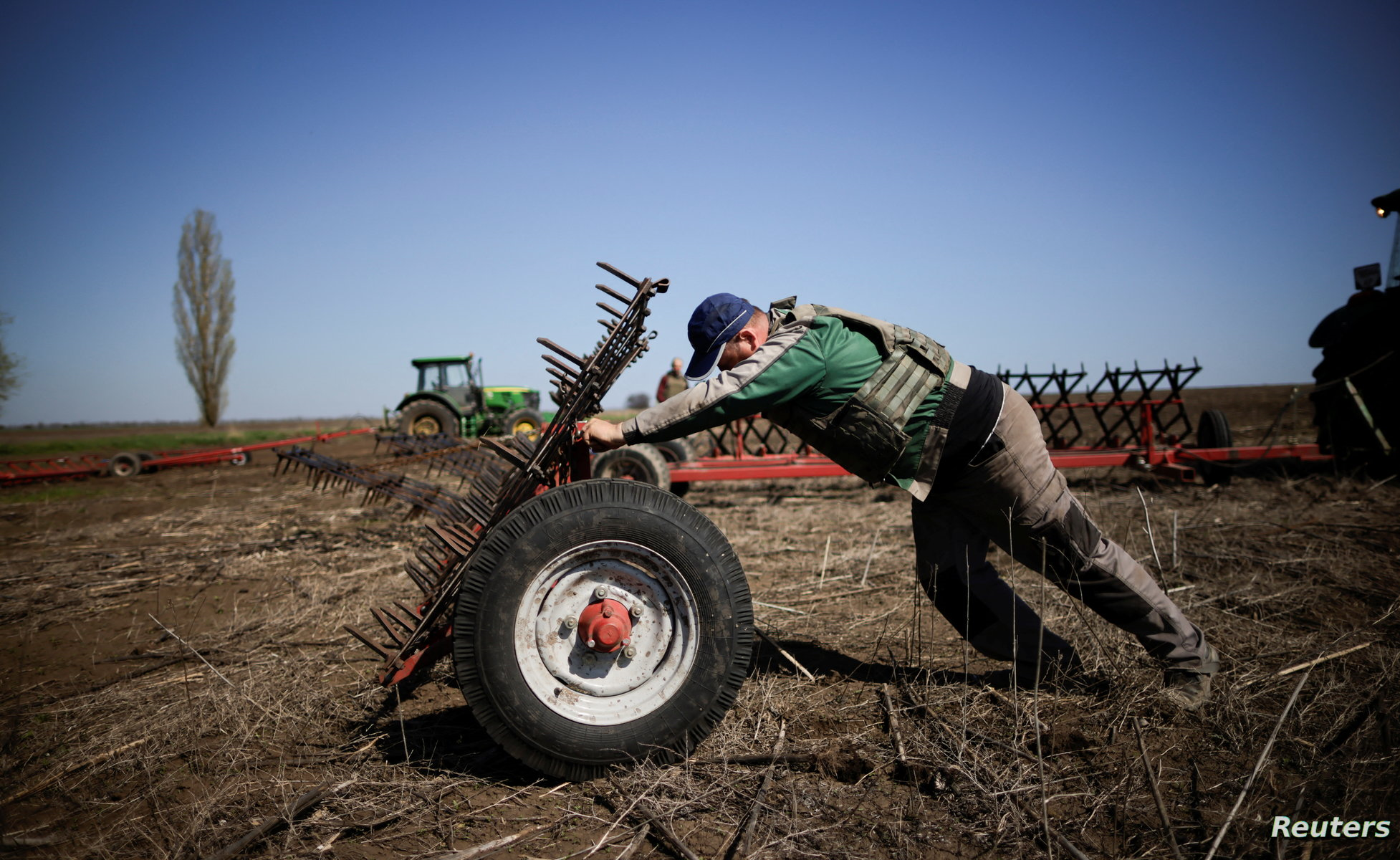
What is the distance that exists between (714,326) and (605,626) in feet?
3.47

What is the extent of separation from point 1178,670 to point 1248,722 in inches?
9.6

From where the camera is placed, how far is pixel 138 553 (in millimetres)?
5914

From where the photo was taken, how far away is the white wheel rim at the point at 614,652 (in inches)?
82.6

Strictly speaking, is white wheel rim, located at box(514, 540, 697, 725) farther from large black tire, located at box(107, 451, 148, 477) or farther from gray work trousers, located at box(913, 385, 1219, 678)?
large black tire, located at box(107, 451, 148, 477)

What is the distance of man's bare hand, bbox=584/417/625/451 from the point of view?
2.21 m

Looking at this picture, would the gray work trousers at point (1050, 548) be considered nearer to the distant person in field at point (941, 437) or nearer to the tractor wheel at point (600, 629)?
the distant person in field at point (941, 437)

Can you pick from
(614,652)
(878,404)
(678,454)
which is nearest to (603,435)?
(614,652)

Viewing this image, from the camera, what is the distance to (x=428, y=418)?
1579 centimetres

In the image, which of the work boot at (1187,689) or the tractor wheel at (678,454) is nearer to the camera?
the work boot at (1187,689)

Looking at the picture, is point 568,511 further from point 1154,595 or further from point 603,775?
point 1154,595

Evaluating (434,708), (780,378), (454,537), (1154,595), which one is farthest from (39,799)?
(1154,595)

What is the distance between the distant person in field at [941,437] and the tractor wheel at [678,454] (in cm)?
570

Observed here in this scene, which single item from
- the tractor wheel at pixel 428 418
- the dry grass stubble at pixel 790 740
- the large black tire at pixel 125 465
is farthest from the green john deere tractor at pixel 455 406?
A: the dry grass stubble at pixel 790 740
